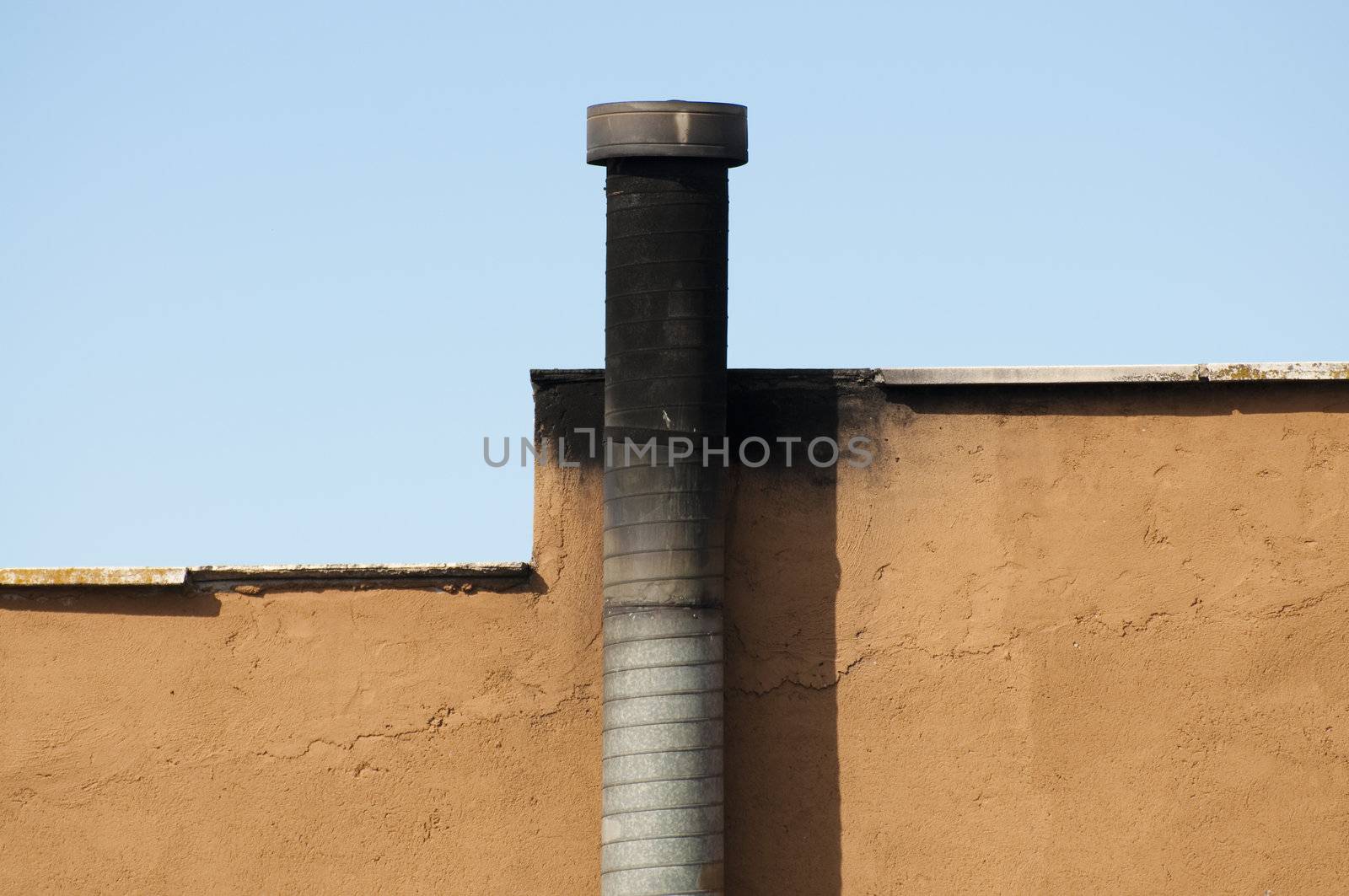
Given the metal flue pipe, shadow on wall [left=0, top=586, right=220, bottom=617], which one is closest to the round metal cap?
the metal flue pipe

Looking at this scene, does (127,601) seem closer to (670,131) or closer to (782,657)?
(782,657)

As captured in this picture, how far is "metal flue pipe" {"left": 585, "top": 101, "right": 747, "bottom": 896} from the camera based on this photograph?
6.35m

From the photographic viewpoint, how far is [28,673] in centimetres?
682

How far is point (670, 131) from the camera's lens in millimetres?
6652

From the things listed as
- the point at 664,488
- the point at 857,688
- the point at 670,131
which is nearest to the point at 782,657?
the point at 857,688

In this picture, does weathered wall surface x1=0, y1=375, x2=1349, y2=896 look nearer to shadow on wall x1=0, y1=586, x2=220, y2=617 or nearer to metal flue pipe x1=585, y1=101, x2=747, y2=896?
shadow on wall x1=0, y1=586, x2=220, y2=617

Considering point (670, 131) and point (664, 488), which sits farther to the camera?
point (670, 131)

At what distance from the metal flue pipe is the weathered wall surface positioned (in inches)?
12.9

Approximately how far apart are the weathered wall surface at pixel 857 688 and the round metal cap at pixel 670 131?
1006 millimetres

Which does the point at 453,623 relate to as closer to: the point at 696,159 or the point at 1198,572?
the point at 696,159

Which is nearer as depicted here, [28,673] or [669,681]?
[669,681]

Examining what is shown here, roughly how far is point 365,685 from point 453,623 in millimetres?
432

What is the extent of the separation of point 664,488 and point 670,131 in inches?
55.9

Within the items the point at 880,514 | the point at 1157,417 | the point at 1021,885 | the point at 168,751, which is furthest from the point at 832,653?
the point at 168,751
